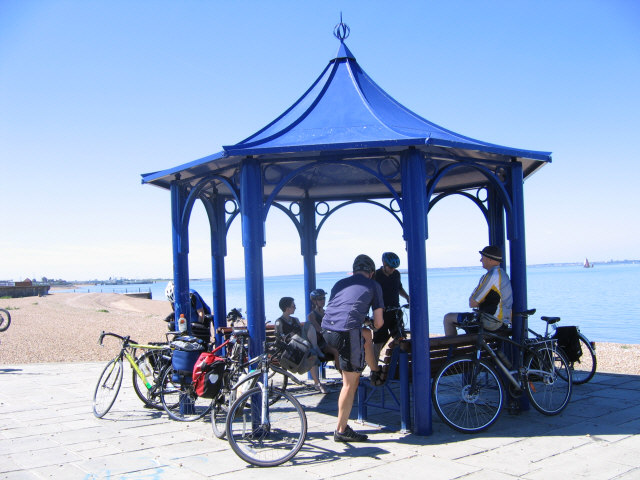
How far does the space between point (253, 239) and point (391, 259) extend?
6.51 feet

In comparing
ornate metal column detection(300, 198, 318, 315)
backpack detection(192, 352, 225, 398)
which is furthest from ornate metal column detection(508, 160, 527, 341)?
ornate metal column detection(300, 198, 318, 315)

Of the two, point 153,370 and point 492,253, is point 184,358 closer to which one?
point 153,370

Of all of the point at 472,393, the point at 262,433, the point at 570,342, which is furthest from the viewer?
the point at 570,342

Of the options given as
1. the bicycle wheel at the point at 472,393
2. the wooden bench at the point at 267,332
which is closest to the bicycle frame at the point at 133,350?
the wooden bench at the point at 267,332

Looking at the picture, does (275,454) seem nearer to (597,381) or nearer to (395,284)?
(395,284)

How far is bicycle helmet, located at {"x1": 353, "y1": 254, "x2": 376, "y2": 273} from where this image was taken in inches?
228

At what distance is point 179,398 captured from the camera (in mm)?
6746

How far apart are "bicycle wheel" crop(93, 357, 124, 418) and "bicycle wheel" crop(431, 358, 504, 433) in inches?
141

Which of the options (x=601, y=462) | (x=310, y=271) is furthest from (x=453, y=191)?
(x=601, y=462)

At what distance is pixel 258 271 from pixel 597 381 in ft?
17.6

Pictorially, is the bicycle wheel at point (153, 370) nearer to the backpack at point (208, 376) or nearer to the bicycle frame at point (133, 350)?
the bicycle frame at point (133, 350)

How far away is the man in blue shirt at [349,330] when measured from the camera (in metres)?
5.52

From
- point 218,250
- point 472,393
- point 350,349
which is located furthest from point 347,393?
point 218,250

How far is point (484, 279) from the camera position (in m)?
6.56
